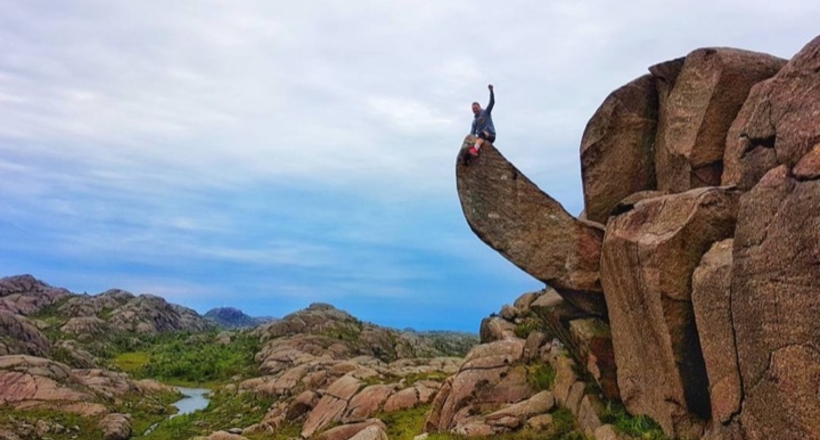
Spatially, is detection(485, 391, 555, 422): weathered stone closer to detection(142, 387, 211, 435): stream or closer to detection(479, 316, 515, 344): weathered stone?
detection(479, 316, 515, 344): weathered stone

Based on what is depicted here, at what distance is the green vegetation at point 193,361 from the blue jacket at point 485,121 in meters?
84.0

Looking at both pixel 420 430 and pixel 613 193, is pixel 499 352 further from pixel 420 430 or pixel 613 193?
pixel 613 193

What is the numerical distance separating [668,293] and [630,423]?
21.9ft

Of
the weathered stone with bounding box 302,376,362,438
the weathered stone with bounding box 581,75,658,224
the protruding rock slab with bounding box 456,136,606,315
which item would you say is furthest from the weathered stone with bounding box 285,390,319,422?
the weathered stone with bounding box 581,75,658,224

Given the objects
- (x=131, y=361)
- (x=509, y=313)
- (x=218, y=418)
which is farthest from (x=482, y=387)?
(x=131, y=361)

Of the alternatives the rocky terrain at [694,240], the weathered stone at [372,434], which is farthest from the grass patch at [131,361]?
the rocky terrain at [694,240]

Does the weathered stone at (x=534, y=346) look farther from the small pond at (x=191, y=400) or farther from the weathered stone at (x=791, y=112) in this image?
the small pond at (x=191, y=400)

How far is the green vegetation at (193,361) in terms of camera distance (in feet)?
375

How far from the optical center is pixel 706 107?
2694cm

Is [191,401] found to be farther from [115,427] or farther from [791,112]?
[791,112]

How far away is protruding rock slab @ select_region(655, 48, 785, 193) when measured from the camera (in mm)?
26453

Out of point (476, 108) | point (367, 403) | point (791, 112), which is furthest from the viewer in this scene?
point (367, 403)

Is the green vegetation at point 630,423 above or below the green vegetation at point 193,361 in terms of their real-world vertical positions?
below

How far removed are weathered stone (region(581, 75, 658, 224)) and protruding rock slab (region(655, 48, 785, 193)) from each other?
2.66 metres
